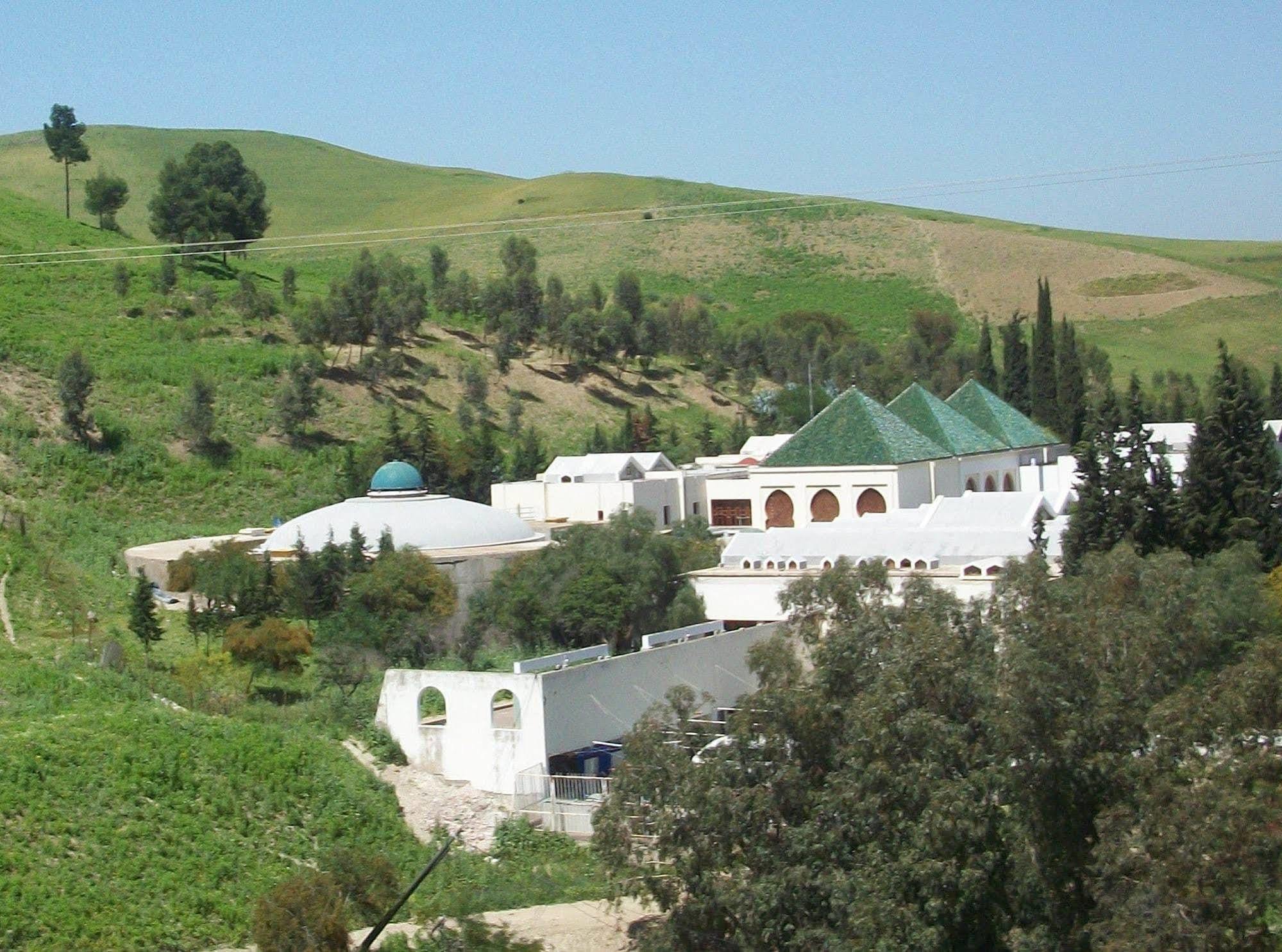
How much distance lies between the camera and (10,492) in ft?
144

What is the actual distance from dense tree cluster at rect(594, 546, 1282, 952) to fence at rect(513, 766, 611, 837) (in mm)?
5142

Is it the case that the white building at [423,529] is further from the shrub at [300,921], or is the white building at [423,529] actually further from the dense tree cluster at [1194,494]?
the shrub at [300,921]

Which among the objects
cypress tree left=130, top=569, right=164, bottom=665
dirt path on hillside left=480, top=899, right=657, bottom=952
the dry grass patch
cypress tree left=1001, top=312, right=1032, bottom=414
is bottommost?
dirt path on hillside left=480, top=899, right=657, bottom=952

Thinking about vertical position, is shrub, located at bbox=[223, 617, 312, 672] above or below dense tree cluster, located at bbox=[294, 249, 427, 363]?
below

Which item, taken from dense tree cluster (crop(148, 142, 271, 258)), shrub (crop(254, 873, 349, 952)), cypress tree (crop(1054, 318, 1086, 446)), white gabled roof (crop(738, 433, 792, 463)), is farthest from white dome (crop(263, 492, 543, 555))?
dense tree cluster (crop(148, 142, 271, 258))

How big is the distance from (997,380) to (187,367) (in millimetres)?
26082

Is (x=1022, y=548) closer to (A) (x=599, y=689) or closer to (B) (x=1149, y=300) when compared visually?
(A) (x=599, y=689)

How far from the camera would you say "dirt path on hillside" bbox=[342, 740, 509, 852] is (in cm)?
2195

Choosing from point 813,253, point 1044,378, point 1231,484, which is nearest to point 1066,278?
point 813,253

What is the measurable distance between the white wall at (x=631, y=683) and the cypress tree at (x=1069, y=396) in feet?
84.5

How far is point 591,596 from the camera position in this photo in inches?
1196

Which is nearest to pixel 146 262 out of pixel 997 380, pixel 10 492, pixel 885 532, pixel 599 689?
pixel 10 492

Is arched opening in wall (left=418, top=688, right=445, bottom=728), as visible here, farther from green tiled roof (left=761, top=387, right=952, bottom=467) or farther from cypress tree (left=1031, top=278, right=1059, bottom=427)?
cypress tree (left=1031, top=278, right=1059, bottom=427)

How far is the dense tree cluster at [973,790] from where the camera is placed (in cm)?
1390
